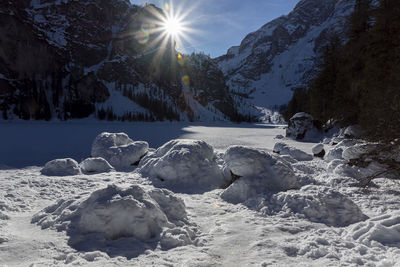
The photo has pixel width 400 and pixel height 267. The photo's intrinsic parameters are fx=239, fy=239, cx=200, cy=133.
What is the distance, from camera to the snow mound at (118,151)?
1243 centimetres

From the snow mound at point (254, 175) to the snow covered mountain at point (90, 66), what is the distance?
365 ft

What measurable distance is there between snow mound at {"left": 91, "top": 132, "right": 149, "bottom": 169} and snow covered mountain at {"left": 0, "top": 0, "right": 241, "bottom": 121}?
4064 inches

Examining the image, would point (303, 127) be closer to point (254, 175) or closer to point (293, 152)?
point (293, 152)

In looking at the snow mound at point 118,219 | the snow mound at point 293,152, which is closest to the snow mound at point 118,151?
the snow mound at point 118,219

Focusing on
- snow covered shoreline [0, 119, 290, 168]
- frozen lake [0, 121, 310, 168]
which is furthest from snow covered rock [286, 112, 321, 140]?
snow covered shoreline [0, 119, 290, 168]

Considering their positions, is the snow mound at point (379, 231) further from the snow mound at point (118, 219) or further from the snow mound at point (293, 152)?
the snow mound at point (293, 152)

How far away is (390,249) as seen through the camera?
3.69m

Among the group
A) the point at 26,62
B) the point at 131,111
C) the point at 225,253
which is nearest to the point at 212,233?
the point at 225,253

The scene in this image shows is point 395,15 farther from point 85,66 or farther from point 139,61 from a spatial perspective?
point 139,61

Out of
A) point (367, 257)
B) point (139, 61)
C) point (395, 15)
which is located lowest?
point (367, 257)

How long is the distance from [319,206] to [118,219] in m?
4.43

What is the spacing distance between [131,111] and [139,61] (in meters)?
53.2

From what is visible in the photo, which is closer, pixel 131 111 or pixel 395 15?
pixel 395 15

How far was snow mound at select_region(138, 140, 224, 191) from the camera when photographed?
8750mm
